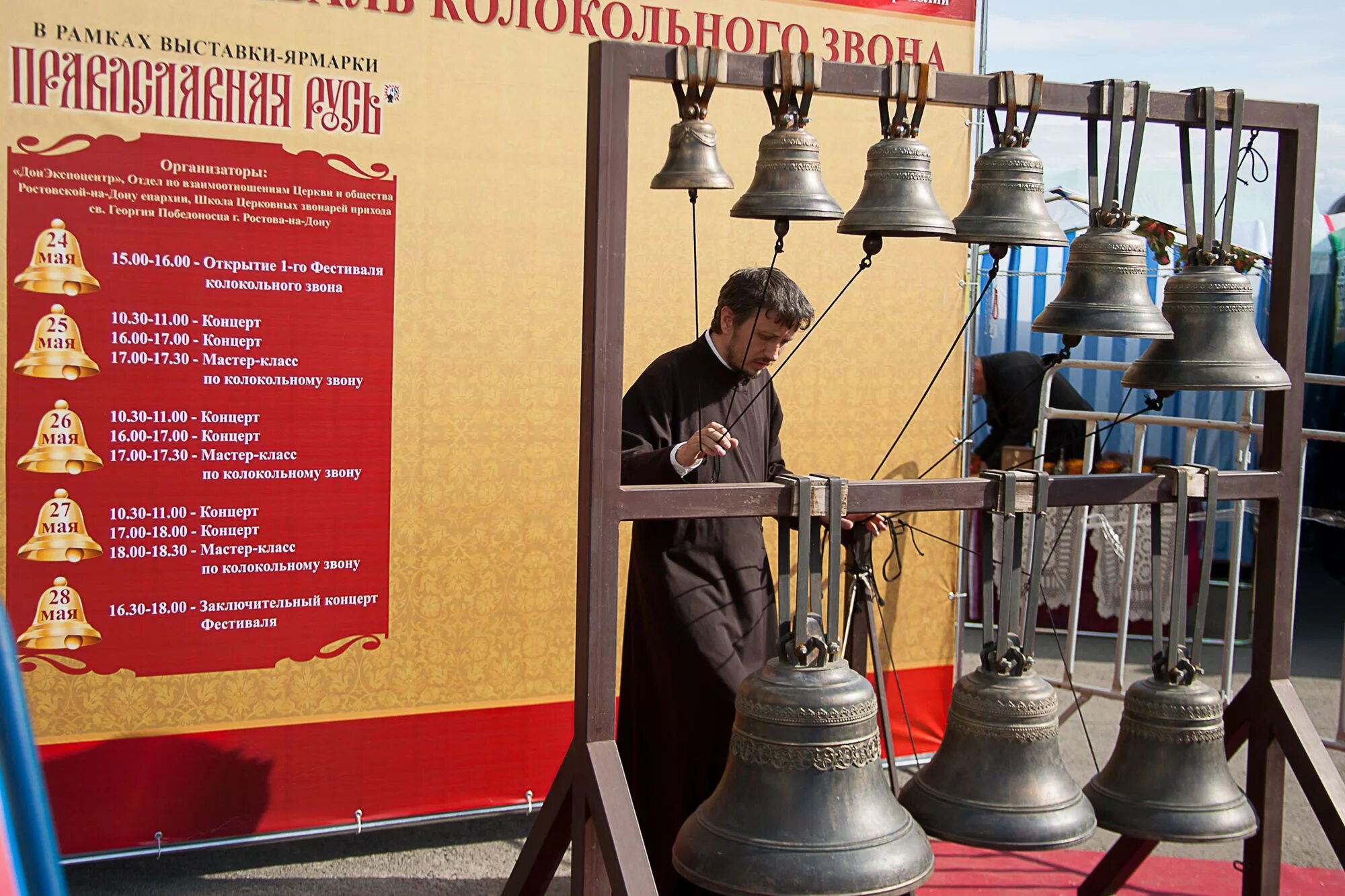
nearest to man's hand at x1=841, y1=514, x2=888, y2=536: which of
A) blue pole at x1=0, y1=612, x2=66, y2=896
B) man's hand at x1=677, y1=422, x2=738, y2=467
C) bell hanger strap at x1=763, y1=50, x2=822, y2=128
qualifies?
man's hand at x1=677, y1=422, x2=738, y2=467

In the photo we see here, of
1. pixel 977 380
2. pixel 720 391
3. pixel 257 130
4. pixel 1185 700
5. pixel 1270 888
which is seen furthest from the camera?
pixel 977 380

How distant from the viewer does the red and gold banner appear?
3.74 metres

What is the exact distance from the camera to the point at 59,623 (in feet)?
12.5

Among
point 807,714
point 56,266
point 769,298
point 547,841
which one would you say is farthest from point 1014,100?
point 56,266

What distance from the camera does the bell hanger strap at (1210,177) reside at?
2.89m

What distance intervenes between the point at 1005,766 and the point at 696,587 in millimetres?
1039

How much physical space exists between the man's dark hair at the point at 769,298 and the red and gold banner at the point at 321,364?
2.99 ft

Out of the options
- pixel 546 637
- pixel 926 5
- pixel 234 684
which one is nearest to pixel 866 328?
pixel 926 5

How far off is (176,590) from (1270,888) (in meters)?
3.04

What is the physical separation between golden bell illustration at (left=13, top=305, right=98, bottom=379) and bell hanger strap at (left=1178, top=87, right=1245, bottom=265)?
9.59 feet

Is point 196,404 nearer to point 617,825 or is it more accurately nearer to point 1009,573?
point 617,825

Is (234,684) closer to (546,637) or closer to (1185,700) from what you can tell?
(546,637)

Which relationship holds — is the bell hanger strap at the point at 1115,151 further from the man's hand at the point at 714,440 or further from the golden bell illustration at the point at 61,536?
the golden bell illustration at the point at 61,536

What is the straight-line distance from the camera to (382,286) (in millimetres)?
4055
